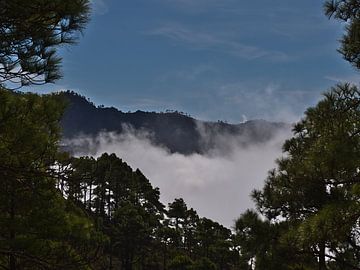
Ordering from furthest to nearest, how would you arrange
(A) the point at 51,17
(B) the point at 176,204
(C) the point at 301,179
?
(B) the point at 176,204
(C) the point at 301,179
(A) the point at 51,17

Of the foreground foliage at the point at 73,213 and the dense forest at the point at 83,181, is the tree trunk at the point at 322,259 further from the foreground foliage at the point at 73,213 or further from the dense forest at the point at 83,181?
the foreground foliage at the point at 73,213

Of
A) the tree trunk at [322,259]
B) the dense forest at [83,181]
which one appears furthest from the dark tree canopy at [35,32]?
the tree trunk at [322,259]

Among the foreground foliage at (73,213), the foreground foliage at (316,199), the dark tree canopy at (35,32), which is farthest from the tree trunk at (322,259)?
the dark tree canopy at (35,32)

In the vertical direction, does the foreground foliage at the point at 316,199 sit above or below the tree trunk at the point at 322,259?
above

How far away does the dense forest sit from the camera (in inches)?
241

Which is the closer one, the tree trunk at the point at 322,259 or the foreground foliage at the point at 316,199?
the foreground foliage at the point at 316,199

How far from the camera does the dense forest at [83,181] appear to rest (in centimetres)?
611

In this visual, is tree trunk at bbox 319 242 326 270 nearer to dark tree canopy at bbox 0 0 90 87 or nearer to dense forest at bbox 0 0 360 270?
dense forest at bbox 0 0 360 270

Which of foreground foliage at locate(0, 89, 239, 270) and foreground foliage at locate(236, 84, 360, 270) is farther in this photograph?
foreground foliage at locate(236, 84, 360, 270)

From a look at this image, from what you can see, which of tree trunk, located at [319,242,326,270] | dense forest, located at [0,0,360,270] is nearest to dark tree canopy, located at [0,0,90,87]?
dense forest, located at [0,0,360,270]

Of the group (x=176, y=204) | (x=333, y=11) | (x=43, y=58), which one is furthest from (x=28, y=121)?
(x=176, y=204)

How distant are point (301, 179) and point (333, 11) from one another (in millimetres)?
3163

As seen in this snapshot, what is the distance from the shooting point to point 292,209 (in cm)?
1266

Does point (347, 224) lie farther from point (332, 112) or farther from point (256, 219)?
point (256, 219)
